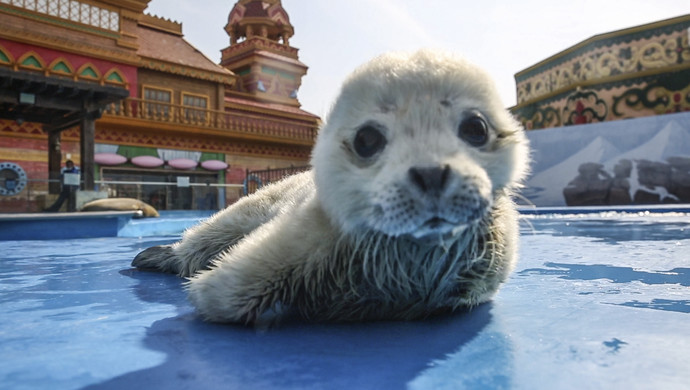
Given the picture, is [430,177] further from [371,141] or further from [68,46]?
[68,46]

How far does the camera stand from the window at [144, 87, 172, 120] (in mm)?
17562

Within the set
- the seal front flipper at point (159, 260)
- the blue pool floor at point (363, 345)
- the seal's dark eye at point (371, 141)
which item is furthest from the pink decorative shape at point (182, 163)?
the seal's dark eye at point (371, 141)

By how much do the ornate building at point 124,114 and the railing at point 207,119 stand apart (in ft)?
0.16

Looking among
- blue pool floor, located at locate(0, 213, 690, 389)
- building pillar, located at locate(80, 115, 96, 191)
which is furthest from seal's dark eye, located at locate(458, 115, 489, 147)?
building pillar, located at locate(80, 115, 96, 191)

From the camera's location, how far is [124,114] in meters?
16.6

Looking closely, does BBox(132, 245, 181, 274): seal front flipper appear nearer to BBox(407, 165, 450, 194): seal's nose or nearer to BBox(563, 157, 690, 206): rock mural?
BBox(407, 165, 450, 194): seal's nose

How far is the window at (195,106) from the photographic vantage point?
18831mm

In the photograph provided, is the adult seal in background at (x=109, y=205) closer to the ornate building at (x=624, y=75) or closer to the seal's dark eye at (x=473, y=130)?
the seal's dark eye at (x=473, y=130)

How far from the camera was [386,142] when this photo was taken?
1384 mm

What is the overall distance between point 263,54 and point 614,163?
18291 mm

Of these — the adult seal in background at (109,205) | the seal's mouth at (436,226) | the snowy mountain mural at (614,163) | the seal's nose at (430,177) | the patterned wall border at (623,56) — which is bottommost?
the adult seal in background at (109,205)

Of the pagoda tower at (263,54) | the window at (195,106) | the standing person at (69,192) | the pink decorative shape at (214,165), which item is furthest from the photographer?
the pagoda tower at (263,54)

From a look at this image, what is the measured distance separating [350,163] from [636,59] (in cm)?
1761

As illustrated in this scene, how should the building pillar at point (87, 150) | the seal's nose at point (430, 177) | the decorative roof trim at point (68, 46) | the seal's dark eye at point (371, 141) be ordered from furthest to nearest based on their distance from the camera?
the decorative roof trim at point (68, 46), the building pillar at point (87, 150), the seal's dark eye at point (371, 141), the seal's nose at point (430, 177)
